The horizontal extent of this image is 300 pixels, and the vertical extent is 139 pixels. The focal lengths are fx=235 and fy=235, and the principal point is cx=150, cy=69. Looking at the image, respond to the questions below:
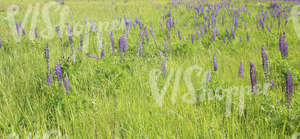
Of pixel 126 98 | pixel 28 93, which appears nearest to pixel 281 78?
pixel 126 98

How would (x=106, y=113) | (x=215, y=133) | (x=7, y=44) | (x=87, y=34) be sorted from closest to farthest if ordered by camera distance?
(x=215, y=133)
(x=106, y=113)
(x=7, y=44)
(x=87, y=34)

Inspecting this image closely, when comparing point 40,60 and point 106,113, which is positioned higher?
point 40,60

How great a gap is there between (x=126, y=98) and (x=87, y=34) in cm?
379

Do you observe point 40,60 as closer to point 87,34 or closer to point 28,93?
point 28,93

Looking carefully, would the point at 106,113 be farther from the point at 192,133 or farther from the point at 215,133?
the point at 215,133

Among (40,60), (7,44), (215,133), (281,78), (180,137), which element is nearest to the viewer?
(215,133)

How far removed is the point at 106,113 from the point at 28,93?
893 millimetres

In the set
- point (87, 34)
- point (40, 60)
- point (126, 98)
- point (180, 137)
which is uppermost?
point (87, 34)

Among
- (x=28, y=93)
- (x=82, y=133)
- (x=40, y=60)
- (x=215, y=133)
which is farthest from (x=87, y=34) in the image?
(x=215, y=133)

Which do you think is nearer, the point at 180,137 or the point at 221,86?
the point at 180,137

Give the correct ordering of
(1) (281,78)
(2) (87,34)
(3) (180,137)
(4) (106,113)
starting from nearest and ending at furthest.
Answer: (3) (180,137) → (4) (106,113) → (1) (281,78) → (2) (87,34)

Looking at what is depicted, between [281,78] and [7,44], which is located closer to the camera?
[281,78]

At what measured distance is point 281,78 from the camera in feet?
8.09

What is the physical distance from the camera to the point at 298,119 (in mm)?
1643
